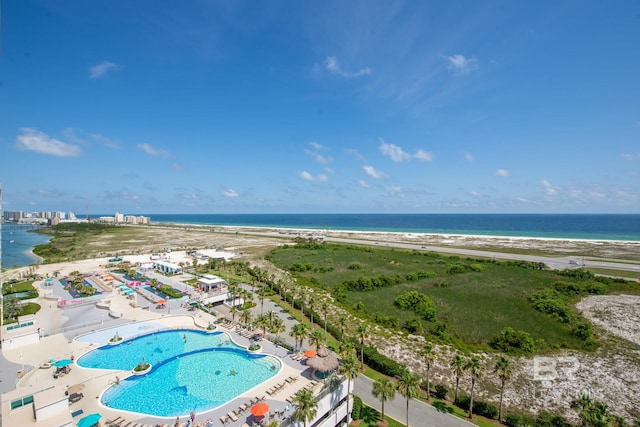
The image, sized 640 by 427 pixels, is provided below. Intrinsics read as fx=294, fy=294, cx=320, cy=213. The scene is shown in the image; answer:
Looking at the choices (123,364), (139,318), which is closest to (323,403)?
(123,364)

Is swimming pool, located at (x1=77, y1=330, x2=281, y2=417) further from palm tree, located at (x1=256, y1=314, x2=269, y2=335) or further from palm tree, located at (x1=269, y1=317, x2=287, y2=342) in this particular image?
palm tree, located at (x1=269, y1=317, x2=287, y2=342)

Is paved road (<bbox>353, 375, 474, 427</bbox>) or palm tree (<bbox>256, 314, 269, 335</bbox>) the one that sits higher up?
palm tree (<bbox>256, 314, 269, 335</bbox>)

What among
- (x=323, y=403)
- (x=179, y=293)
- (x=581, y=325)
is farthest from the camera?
(x=179, y=293)

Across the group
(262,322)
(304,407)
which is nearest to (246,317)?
(262,322)

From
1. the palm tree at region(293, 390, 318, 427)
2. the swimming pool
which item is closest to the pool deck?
the swimming pool

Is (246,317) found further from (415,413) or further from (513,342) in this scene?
(513,342)

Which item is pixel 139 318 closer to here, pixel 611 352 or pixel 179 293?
pixel 179 293

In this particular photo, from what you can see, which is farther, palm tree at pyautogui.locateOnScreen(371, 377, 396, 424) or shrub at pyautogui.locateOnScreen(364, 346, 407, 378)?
shrub at pyautogui.locateOnScreen(364, 346, 407, 378)
